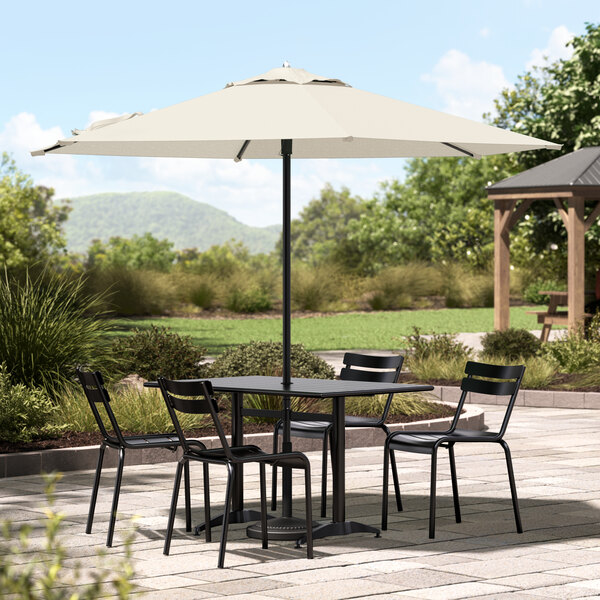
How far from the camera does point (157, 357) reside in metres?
11.4

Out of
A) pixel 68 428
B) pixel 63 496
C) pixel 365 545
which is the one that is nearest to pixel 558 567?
pixel 365 545

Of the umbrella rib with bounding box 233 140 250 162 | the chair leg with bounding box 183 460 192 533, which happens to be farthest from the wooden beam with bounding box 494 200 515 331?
the chair leg with bounding box 183 460 192 533

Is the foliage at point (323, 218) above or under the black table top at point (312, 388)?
above

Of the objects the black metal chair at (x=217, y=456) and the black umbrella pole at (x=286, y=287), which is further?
the black umbrella pole at (x=286, y=287)

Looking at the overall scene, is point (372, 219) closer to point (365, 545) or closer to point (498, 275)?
point (498, 275)

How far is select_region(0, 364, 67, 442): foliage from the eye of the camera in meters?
8.62

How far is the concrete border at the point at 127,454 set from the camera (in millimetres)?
8234

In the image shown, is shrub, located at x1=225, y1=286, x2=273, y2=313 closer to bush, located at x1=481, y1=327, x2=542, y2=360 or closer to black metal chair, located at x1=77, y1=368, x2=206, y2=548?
bush, located at x1=481, y1=327, x2=542, y2=360

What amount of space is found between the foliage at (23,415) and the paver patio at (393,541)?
63 cm

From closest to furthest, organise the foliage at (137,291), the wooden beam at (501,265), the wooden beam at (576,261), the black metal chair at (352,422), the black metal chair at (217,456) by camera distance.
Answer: the black metal chair at (217,456), the black metal chair at (352,422), the wooden beam at (576,261), the wooden beam at (501,265), the foliage at (137,291)

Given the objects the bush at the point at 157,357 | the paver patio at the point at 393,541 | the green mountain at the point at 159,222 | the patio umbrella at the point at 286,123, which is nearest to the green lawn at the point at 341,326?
the bush at the point at 157,357

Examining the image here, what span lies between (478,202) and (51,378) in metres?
39.5

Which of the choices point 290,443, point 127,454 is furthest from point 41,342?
point 290,443

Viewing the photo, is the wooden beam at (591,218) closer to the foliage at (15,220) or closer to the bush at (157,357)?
the bush at (157,357)
